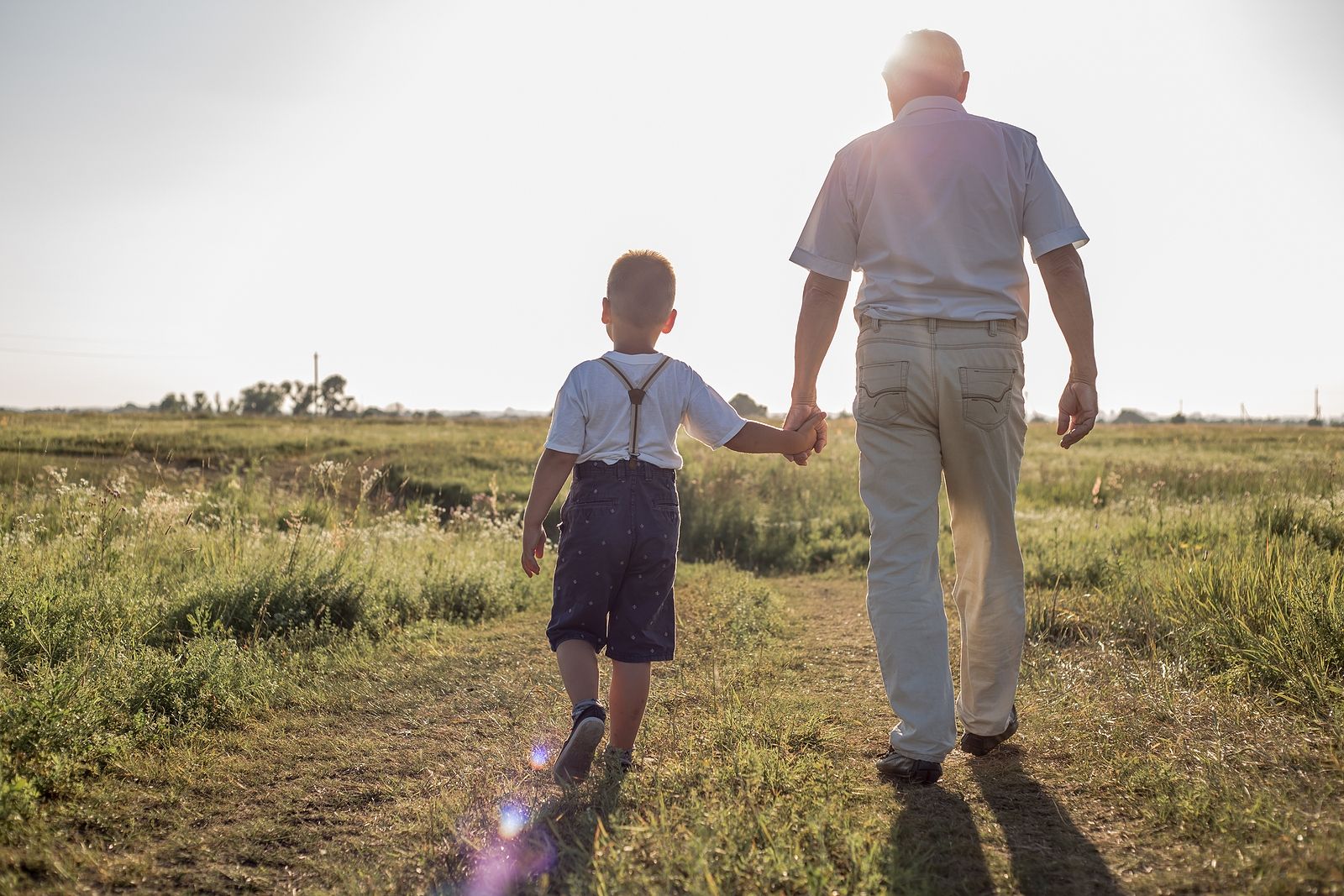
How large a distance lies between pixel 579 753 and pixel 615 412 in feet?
3.75

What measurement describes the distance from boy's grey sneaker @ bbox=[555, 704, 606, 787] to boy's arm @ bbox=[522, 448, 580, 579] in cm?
54

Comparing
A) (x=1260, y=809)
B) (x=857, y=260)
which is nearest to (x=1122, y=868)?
(x=1260, y=809)

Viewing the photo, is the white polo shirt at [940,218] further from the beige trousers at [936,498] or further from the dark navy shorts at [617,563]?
the dark navy shorts at [617,563]

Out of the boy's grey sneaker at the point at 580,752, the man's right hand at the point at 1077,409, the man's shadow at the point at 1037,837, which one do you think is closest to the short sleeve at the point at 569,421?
the boy's grey sneaker at the point at 580,752

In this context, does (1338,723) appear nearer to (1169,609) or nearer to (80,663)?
(1169,609)

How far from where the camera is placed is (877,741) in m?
3.55

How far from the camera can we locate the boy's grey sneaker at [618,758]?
309 cm

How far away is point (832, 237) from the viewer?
3371mm

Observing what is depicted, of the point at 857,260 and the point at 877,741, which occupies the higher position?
the point at 857,260

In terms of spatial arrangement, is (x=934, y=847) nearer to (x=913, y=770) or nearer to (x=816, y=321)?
(x=913, y=770)

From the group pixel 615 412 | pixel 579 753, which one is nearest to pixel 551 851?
pixel 579 753

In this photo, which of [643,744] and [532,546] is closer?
[532,546]

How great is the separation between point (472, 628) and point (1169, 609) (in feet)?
13.1

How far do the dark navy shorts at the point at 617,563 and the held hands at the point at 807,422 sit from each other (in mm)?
569
